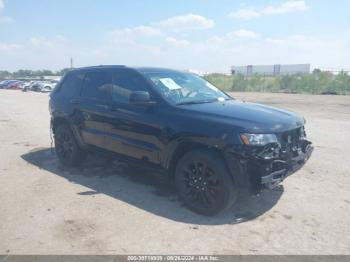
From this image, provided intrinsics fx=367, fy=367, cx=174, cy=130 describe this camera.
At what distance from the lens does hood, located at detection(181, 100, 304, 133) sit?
4.27 metres

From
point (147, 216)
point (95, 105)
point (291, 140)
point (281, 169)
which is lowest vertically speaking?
point (147, 216)

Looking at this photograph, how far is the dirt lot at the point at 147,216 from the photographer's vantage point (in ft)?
12.5

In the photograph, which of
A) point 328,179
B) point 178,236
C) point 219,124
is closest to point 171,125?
point 219,124

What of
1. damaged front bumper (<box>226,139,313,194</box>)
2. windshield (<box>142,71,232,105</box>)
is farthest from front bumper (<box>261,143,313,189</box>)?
windshield (<box>142,71,232,105</box>)

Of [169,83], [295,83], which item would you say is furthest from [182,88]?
[295,83]

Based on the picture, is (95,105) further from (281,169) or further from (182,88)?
(281,169)

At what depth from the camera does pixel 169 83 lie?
5367mm

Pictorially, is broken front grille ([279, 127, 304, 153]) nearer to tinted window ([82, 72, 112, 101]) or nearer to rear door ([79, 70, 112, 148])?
rear door ([79, 70, 112, 148])

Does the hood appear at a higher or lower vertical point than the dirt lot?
higher

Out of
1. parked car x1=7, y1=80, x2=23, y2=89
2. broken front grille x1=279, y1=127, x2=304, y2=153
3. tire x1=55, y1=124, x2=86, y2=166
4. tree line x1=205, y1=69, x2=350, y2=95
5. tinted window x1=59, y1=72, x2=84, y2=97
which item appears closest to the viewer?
broken front grille x1=279, y1=127, x2=304, y2=153

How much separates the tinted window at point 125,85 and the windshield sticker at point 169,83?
0.96 feet

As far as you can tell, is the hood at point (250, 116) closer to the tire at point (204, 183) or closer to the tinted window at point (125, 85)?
the tire at point (204, 183)

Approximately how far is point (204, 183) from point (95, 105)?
2426 millimetres

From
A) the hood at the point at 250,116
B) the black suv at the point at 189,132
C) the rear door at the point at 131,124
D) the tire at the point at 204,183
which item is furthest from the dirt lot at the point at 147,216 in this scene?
the hood at the point at 250,116
